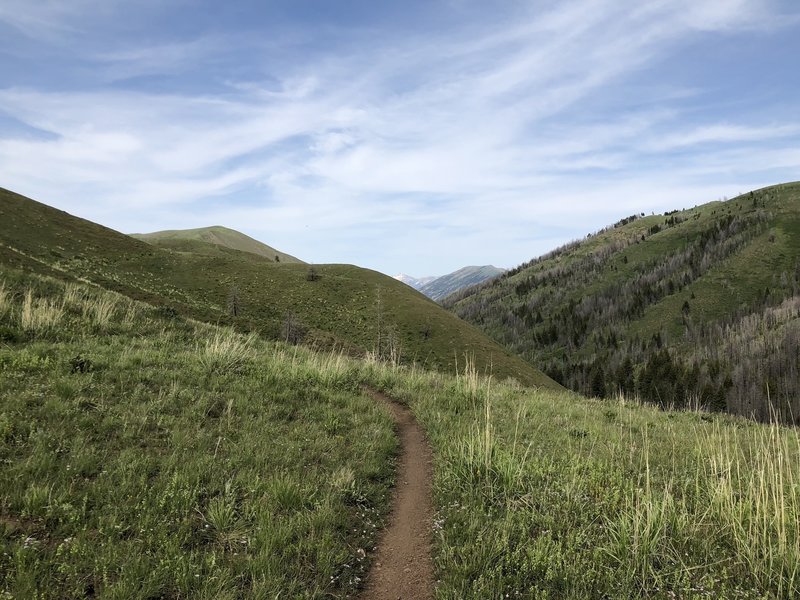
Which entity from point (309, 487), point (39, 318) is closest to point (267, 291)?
point (39, 318)

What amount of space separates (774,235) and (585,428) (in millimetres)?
253380

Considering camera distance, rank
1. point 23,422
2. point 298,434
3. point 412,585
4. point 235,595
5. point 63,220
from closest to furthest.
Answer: point 235,595 < point 412,585 < point 23,422 < point 298,434 < point 63,220

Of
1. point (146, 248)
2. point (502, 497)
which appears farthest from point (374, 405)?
point (146, 248)

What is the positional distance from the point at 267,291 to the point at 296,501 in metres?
67.5

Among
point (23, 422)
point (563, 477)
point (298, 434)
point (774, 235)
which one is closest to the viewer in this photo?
point (23, 422)

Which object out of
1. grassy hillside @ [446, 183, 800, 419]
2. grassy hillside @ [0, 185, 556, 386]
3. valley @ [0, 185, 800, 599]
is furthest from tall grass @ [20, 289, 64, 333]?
grassy hillside @ [446, 183, 800, 419]

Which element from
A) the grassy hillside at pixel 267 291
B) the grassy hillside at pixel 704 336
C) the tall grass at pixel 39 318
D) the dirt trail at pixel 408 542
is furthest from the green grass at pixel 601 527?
the grassy hillside at pixel 704 336

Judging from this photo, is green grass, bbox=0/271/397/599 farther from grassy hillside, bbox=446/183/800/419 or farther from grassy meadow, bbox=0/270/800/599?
grassy hillside, bbox=446/183/800/419

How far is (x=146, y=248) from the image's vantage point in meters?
70.9

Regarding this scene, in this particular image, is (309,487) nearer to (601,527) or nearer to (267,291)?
(601,527)

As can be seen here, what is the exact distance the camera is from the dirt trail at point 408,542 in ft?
15.8

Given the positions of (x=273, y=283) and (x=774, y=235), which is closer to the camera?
(x=273, y=283)

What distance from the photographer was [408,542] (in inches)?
222

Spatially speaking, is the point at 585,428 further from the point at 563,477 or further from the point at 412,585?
the point at 412,585
